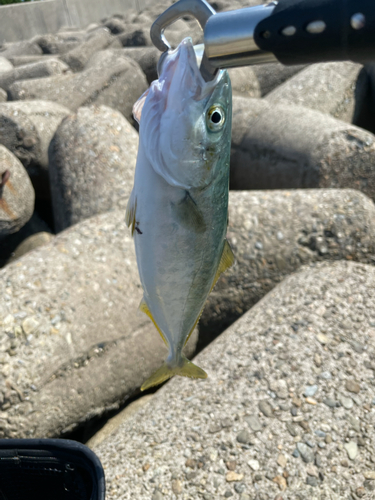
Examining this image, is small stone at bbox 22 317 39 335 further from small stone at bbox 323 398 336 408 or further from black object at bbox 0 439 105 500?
small stone at bbox 323 398 336 408

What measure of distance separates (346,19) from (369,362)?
1.62 metres

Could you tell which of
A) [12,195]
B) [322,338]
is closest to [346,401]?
[322,338]

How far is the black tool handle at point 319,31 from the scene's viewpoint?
564 mm

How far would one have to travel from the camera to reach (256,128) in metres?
3.68

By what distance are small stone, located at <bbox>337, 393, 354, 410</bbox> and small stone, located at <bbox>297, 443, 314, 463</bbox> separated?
0.23m

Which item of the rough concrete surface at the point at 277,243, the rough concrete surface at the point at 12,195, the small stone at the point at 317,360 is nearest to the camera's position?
the small stone at the point at 317,360

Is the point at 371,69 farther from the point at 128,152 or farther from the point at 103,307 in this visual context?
the point at 103,307

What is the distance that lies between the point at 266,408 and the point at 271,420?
50 millimetres

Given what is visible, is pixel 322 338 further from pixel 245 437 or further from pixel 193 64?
pixel 193 64

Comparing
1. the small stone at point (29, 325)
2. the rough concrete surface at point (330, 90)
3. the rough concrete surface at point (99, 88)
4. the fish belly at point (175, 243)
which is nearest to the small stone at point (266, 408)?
the fish belly at point (175, 243)

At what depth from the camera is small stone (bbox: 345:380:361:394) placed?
178cm

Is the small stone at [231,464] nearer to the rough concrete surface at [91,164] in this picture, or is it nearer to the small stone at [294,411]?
the small stone at [294,411]

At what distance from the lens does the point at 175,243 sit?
0.92m

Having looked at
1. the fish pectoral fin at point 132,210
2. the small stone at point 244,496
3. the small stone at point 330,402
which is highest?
the fish pectoral fin at point 132,210
